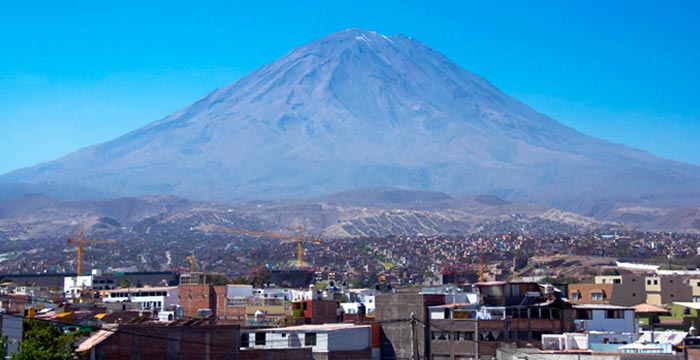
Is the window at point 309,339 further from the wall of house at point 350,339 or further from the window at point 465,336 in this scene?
the window at point 465,336

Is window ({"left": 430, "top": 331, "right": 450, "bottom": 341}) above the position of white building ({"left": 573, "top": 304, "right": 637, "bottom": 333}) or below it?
below

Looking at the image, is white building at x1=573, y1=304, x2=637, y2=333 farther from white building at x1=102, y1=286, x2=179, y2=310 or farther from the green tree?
white building at x1=102, y1=286, x2=179, y2=310

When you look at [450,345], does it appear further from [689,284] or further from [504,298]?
[689,284]

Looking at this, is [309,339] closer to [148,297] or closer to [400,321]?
[400,321]

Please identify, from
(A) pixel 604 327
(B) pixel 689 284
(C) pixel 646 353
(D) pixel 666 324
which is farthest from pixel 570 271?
(C) pixel 646 353

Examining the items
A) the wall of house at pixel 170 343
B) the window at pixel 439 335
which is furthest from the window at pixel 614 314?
the wall of house at pixel 170 343

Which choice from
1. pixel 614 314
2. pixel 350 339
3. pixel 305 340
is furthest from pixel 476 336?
pixel 305 340

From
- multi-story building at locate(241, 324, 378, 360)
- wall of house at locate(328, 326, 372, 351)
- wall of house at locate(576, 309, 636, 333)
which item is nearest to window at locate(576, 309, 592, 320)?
wall of house at locate(576, 309, 636, 333)
